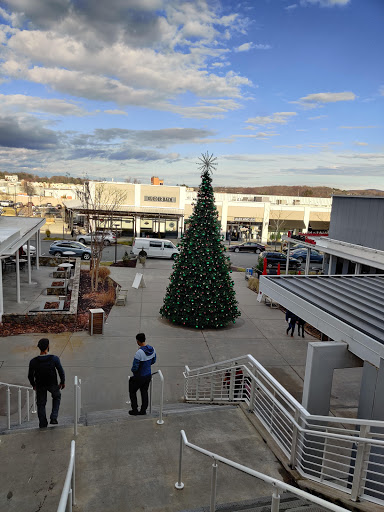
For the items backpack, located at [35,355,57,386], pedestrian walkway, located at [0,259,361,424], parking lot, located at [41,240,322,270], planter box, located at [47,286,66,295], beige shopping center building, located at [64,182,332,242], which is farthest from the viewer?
beige shopping center building, located at [64,182,332,242]

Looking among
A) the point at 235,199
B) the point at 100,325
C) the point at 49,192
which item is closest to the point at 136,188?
the point at 235,199

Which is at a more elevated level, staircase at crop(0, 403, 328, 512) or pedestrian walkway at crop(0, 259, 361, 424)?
staircase at crop(0, 403, 328, 512)

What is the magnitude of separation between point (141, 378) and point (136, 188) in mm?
39880

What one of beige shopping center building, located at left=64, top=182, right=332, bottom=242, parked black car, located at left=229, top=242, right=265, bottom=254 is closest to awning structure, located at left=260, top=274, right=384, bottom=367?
parked black car, located at left=229, top=242, right=265, bottom=254

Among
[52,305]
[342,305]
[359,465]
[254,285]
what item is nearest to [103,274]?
[52,305]

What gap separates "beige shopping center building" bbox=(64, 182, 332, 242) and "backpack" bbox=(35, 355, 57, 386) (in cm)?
3697

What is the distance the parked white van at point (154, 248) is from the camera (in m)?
30.5

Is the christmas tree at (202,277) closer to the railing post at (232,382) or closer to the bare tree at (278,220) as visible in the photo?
the railing post at (232,382)

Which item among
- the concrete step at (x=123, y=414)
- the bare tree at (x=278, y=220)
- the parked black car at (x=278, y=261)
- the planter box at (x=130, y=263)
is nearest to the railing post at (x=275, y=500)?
the concrete step at (x=123, y=414)

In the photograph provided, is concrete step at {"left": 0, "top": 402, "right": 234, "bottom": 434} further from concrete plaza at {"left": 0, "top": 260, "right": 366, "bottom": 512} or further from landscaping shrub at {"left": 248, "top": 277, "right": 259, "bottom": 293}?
landscaping shrub at {"left": 248, "top": 277, "right": 259, "bottom": 293}

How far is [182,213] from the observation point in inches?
1748

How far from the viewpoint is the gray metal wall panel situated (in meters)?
14.8

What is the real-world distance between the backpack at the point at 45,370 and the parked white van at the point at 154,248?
80.3ft

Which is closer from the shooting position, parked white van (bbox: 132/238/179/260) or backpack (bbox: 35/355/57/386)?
backpack (bbox: 35/355/57/386)
